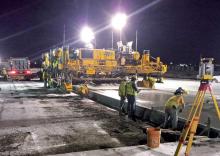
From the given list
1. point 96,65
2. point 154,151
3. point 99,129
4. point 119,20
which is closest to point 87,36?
point 119,20

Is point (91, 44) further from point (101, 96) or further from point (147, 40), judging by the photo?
point (147, 40)

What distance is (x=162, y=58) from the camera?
269ft

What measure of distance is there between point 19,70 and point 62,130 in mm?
27746

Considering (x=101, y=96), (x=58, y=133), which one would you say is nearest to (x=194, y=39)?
(x=101, y=96)

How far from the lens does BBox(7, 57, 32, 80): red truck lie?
35.2 meters

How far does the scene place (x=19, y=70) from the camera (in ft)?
116

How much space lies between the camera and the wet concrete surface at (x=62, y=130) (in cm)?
764

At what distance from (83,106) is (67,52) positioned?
10.5 meters

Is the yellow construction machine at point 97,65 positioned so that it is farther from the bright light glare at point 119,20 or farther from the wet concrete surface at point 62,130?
the wet concrete surface at point 62,130

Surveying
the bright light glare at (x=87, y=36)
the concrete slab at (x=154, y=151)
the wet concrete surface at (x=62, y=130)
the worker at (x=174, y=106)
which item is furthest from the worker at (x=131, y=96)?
the bright light glare at (x=87, y=36)

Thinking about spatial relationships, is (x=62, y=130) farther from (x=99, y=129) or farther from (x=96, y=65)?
(x=96, y=65)

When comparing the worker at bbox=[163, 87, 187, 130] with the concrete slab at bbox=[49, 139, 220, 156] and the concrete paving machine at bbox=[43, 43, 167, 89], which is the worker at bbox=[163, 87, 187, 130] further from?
the concrete paving machine at bbox=[43, 43, 167, 89]

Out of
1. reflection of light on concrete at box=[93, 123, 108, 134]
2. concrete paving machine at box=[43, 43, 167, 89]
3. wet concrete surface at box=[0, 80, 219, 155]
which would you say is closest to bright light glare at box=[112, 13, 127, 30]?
concrete paving machine at box=[43, 43, 167, 89]

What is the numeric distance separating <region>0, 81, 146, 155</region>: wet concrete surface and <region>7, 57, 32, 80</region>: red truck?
22.1 meters
